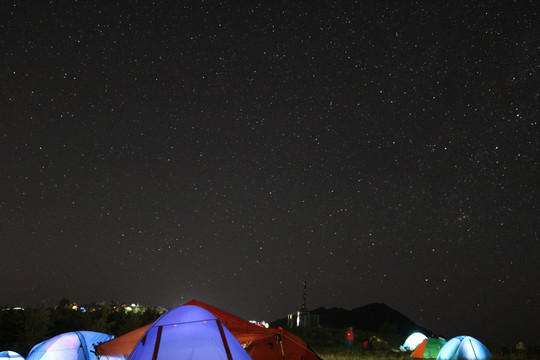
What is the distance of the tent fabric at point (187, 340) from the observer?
880 centimetres

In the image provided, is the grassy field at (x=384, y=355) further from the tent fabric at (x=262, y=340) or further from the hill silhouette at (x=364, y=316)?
the hill silhouette at (x=364, y=316)

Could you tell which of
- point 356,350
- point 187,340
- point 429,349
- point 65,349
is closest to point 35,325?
point 65,349

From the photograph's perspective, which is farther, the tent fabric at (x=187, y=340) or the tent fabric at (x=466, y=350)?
the tent fabric at (x=466, y=350)

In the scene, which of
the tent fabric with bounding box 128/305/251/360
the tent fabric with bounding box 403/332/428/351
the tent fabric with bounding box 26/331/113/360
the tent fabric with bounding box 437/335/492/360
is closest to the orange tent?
the tent fabric with bounding box 128/305/251/360

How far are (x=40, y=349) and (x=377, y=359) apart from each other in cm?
1104

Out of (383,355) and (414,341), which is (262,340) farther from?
(414,341)

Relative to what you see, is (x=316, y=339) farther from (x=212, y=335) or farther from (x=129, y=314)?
(x=212, y=335)

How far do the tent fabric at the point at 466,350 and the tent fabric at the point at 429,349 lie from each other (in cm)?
276

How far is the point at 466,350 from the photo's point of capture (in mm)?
16250

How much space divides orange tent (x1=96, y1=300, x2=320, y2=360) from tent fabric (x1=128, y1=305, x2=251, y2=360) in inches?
56.5

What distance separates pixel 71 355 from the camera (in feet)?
41.3

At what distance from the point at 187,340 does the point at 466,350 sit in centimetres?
1095

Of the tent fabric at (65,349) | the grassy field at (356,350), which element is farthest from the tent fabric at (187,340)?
the grassy field at (356,350)

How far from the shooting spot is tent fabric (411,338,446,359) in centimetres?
1952
